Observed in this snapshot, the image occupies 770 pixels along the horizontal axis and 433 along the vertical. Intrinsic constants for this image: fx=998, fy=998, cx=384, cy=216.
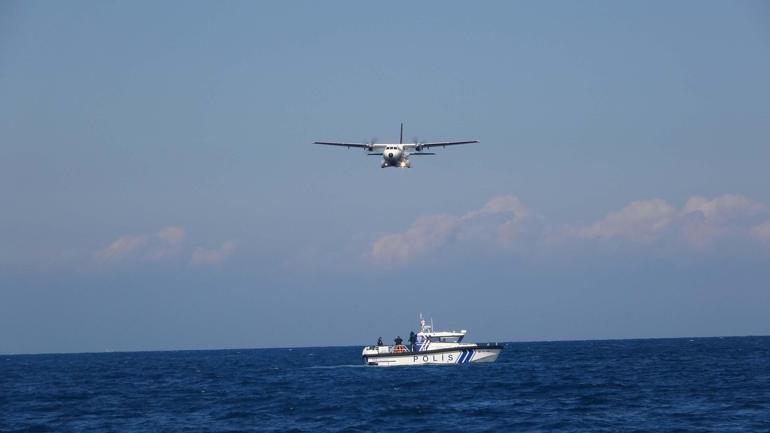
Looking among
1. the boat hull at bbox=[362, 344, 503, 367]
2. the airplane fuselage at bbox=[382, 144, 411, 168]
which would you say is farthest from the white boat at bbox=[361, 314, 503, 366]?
the airplane fuselage at bbox=[382, 144, 411, 168]

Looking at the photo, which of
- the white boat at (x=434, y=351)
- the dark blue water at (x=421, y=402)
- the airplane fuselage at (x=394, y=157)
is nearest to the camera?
the dark blue water at (x=421, y=402)

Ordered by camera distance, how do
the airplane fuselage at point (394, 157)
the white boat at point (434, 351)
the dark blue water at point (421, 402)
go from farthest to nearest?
the white boat at point (434, 351) < the airplane fuselage at point (394, 157) < the dark blue water at point (421, 402)

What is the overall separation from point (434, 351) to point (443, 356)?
3.67 feet

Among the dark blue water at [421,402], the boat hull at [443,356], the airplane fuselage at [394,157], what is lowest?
the dark blue water at [421,402]

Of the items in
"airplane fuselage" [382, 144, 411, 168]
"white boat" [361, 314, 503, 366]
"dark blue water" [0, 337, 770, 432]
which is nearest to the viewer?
"dark blue water" [0, 337, 770, 432]

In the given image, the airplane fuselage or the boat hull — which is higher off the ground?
the airplane fuselage

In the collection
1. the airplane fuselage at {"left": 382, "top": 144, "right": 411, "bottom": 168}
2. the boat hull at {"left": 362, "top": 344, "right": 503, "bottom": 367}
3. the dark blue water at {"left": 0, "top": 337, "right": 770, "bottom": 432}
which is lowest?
the dark blue water at {"left": 0, "top": 337, "right": 770, "bottom": 432}

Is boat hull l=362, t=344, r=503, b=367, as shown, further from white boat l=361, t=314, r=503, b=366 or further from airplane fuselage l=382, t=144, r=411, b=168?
airplane fuselage l=382, t=144, r=411, b=168

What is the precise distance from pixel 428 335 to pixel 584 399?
31.2 meters

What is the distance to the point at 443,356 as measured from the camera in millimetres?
95000

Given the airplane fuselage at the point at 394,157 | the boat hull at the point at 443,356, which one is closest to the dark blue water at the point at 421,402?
the boat hull at the point at 443,356

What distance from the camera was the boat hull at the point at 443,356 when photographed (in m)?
94.8

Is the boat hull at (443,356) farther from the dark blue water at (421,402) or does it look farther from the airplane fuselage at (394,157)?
the airplane fuselage at (394,157)

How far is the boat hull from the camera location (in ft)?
311
